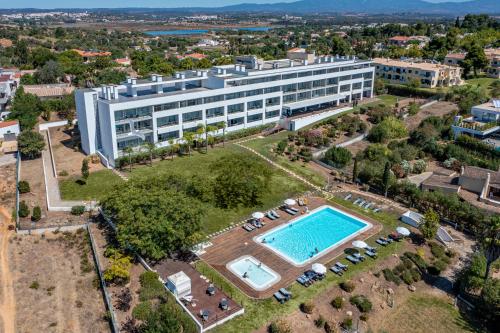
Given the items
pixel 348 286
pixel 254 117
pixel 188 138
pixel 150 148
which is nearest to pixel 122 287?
pixel 348 286

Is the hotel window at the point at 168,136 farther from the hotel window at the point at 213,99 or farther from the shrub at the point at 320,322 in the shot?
the shrub at the point at 320,322

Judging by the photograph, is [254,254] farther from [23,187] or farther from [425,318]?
[23,187]

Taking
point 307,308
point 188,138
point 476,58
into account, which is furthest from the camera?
point 476,58

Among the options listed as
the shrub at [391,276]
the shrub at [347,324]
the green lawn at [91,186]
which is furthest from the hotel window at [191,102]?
the shrub at [347,324]

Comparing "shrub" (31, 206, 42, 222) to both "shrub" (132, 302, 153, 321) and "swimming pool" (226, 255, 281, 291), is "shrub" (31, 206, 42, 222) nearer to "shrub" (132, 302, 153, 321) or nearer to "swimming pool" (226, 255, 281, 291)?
"shrub" (132, 302, 153, 321)

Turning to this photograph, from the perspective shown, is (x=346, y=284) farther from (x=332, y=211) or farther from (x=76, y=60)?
(x=76, y=60)

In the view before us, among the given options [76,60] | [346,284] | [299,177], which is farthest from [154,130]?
[76,60]

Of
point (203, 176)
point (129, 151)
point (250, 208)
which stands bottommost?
point (250, 208)
